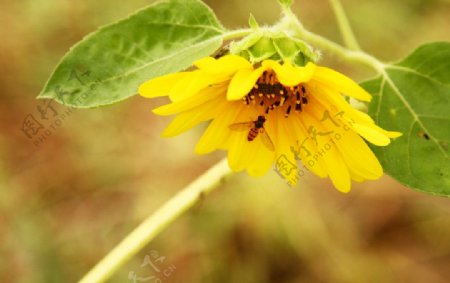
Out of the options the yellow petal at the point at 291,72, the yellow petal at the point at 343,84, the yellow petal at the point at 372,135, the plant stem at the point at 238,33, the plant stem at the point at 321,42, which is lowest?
the yellow petal at the point at 372,135

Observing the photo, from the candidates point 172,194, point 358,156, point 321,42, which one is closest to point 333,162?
point 358,156

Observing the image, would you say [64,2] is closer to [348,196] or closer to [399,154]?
[348,196]

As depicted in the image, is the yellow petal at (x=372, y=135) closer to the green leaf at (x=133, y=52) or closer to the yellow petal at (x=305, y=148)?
the yellow petal at (x=305, y=148)

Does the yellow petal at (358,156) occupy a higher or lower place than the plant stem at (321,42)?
lower

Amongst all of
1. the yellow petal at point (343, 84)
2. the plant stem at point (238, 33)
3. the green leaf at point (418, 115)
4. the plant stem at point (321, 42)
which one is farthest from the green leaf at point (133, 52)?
the green leaf at point (418, 115)

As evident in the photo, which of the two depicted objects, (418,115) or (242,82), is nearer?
(242,82)

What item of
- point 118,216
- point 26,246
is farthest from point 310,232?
point 26,246

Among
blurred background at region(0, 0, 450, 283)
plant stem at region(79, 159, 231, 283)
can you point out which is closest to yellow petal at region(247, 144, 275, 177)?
plant stem at region(79, 159, 231, 283)

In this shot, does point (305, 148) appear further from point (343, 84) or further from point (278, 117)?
point (343, 84)
